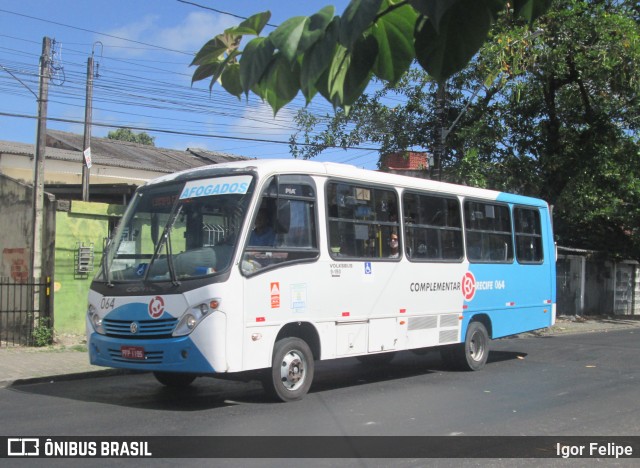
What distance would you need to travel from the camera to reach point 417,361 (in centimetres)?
1316

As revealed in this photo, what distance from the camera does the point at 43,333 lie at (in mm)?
13211

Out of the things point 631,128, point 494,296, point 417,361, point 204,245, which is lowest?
point 417,361

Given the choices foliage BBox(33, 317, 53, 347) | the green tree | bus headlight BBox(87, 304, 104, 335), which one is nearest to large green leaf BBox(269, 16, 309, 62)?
bus headlight BBox(87, 304, 104, 335)

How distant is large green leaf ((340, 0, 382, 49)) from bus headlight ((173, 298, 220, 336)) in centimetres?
629

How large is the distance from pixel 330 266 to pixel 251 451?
11.3ft

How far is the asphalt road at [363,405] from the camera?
7.09m

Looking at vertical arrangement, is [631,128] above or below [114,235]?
above

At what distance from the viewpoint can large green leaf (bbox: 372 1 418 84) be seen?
1825 millimetres

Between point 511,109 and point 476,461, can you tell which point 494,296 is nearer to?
point 476,461

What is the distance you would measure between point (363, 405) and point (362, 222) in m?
2.70

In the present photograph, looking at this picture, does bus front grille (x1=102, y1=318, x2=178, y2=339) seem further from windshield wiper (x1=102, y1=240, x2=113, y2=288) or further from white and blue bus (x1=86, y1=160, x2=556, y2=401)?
windshield wiper (x1=102, y1=240, x2=113, y2=288)

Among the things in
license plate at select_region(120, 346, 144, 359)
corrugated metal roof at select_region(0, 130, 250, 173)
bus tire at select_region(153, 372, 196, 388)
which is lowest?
bus tire at select_region(153, 372, 196, 388)

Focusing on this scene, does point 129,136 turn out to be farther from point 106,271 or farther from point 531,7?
point 531,7

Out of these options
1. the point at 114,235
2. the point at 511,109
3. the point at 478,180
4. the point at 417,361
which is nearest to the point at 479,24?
the point at 114,235
